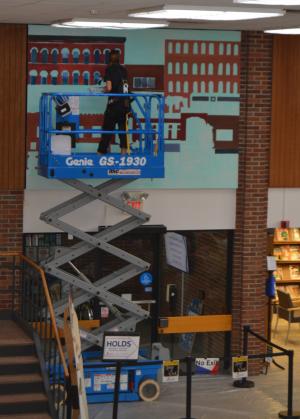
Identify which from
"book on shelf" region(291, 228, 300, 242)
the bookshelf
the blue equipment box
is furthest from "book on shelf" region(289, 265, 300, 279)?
the blue equipment box

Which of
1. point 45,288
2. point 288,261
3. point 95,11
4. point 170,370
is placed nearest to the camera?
point 95,11

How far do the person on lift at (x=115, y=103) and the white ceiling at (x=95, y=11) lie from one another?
1.10m

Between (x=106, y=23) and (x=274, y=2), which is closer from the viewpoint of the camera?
(x=274, y=2)

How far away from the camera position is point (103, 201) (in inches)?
672

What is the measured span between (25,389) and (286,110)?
266 inches

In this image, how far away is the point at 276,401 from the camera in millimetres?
17328

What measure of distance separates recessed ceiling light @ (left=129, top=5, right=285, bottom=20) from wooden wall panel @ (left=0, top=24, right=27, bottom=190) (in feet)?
12.1

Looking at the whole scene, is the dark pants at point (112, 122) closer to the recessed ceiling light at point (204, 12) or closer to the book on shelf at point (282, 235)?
the recessed ceiling light at point (204, 12)

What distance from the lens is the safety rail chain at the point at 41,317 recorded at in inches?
578

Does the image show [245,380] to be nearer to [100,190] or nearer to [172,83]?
[100,190]

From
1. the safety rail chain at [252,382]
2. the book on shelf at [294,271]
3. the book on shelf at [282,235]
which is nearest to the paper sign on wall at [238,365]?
the safety rail chain at [252,382]

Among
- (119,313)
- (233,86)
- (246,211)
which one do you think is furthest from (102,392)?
(233,86)

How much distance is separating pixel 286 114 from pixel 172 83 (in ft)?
6.74

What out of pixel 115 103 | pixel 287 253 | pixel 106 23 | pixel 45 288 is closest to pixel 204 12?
pixel 106 23
